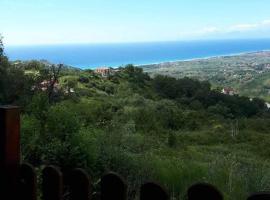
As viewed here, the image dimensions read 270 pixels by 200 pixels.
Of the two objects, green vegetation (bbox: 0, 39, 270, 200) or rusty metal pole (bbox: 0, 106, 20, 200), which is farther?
green vegetation (bbox: 0, 39, 270, 200)

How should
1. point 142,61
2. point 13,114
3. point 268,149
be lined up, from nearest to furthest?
point 13,114
point 268,149
point 142,61

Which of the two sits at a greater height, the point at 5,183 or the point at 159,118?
the point at 5,183

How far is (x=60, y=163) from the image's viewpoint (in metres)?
5.72

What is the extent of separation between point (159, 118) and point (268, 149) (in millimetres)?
13207

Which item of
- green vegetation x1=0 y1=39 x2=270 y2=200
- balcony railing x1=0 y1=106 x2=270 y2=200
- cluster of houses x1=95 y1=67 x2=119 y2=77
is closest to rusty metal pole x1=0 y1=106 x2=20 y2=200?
balcony railing x1=0 y1=106 x2=270 y2=200

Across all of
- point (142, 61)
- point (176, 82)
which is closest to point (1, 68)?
point (176, 82)

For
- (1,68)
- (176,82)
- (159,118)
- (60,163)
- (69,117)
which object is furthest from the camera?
(176,82)

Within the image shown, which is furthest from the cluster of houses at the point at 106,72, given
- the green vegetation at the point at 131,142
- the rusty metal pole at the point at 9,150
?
the rusty metal pole at the point at 9,150

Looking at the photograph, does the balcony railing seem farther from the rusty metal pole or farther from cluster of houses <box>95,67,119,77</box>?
cluster of houses <box>95,67,119,77</box>

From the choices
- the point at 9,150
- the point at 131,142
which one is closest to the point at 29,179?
the point at 9,150

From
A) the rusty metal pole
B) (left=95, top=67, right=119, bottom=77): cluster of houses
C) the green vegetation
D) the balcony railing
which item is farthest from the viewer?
(left=95, top=67, right=119, bottom=77): cluster of houses

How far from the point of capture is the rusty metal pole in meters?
1.95

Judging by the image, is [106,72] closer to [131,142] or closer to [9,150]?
[131,142]

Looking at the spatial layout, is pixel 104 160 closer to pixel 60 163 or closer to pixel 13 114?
pixel 60 163
